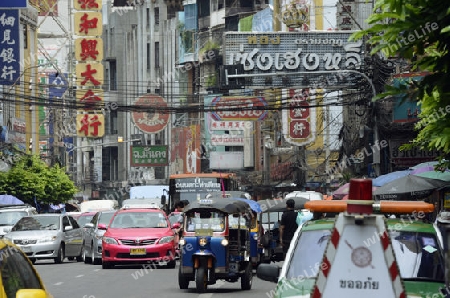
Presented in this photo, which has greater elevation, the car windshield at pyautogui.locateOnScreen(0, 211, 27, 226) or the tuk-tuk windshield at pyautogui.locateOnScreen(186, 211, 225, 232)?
the tuk-tuk windshield at pyautogui.locateOnScreen(186, 211, 225, 232)

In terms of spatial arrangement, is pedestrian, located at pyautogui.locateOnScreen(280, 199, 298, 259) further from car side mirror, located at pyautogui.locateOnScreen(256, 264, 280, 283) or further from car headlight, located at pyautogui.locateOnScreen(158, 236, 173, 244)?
car side mirror, located at pyautogui.locateOnScreen(256, 264, 280, 283)

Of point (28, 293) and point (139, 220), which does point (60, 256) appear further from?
point (28, 293)

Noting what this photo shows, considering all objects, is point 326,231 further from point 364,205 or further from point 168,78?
point 168,78

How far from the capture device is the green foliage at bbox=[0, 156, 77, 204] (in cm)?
5962

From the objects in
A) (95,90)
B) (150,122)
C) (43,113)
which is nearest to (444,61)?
(95,90)

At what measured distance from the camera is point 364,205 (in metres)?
9.70

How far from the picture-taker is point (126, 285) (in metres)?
23.9

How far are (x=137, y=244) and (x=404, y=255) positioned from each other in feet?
60.5

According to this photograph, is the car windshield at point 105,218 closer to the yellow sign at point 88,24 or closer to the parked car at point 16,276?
the parked car at point 16,276

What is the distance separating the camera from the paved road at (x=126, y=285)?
2142 centimetres

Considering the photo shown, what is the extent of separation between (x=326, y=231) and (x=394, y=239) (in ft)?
2.25

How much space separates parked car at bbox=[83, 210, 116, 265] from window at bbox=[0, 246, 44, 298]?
22310 millimetres

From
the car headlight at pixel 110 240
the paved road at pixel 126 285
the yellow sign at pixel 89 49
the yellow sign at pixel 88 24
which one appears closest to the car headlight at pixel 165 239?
the paved road at pixel 126 285

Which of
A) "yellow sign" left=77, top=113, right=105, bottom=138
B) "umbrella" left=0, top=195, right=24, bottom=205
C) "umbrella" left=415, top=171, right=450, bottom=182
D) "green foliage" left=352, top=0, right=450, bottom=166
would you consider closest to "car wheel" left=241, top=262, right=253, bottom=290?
"umbrella" left=415, top=171, right=450, bottom=182
